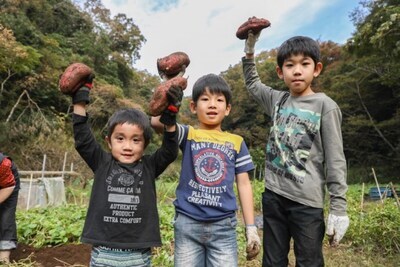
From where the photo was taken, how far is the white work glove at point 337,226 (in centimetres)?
192

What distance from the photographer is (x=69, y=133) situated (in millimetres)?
14883

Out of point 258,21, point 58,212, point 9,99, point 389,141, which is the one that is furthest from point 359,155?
point 258,21

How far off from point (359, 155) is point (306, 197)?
19.5 metres

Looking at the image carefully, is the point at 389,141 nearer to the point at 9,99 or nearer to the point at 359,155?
the point at 359,155

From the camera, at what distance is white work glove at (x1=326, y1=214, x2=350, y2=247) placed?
1922 mm

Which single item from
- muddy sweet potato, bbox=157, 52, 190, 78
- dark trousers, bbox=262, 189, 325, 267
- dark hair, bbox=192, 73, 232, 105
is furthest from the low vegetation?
muddy sweet potato, bbox=157, 52, 190, 78

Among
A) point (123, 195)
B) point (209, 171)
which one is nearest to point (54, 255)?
point (123, 195)

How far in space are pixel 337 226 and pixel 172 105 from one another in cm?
105

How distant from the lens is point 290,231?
2113mm

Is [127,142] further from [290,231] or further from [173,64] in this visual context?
[290,231]

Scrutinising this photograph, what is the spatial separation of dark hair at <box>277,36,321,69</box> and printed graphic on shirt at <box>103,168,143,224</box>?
1036mm

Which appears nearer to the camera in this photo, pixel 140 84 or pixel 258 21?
pixel 258 21

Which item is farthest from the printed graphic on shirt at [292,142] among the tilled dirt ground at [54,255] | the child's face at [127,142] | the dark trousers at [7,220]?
the dark trousers at [7,220]

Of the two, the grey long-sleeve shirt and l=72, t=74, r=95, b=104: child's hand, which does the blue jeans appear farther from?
l=72, t=74, r=95, b=104: child's hand
